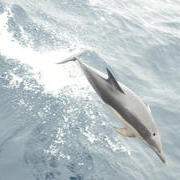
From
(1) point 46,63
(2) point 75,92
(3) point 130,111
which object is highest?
(3) point 130,111

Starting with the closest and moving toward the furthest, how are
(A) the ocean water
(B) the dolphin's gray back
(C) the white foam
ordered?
1. (B) the dolphin's gray back
2. (A) the ocean water
3. (C) the white foam

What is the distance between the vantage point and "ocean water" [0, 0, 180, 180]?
8039mm

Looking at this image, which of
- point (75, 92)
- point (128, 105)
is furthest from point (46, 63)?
point (128, 105)

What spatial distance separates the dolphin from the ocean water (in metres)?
2.34

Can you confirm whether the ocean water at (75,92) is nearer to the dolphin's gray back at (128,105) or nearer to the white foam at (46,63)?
the white foam at (46,63)

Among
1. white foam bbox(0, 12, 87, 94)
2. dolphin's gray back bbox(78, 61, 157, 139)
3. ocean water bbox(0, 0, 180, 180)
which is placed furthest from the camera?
white foam bbox(0, 12, 87, 94)

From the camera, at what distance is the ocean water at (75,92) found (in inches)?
316

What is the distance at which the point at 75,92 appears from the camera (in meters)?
10.3

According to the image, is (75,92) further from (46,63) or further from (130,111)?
(130,111)

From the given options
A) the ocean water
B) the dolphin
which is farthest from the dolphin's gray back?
the ocean water

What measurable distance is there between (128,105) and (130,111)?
0.36 ft

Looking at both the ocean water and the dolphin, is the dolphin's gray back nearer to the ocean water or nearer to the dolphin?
the dolphin

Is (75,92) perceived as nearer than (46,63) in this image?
Yes

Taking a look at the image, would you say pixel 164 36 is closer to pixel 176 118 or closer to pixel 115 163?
pixel 176 118
